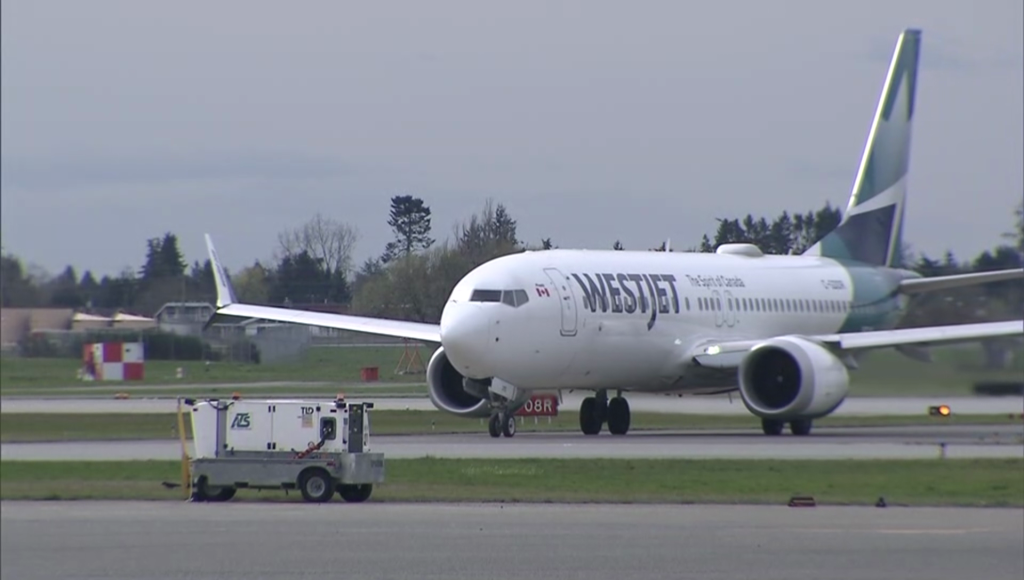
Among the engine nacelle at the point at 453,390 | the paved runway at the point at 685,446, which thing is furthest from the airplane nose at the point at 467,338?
the paved runway at the point at 685,446

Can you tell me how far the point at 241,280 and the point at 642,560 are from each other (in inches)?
192

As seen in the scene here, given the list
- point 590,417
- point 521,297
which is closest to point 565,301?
point 521,297

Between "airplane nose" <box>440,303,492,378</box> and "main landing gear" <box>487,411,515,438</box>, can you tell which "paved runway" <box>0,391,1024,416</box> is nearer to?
"airplane nose" <box>440,303,492,378</box>

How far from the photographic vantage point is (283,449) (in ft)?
67.4

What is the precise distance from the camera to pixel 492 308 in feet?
97.6

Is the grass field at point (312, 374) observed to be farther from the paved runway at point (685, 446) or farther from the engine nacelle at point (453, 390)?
the paved runway at point (685, 446)

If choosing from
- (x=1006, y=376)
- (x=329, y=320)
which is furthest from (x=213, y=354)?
(x=1006, y=376)

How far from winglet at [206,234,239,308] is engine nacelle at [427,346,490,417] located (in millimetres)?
3091

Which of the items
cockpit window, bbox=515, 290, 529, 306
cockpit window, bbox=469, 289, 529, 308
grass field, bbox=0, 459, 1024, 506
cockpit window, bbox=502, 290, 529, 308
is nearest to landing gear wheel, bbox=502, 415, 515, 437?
grass field, bbox=0, 459, 1024, 506

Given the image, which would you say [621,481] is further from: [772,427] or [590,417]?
[772,427]

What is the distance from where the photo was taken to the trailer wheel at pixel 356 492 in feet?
70.7

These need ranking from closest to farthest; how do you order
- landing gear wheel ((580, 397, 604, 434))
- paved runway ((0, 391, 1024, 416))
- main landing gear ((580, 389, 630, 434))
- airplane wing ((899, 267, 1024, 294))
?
airplane wing ((899, 267, 1024, 294))
paved runway ((0, 391, 1024, 416))
main landing gear ((580, 389, 630, 434))
landing gear wheel ((580, 397, 604, 434))

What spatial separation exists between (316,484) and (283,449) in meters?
0.83

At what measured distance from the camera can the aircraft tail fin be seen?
20359 millimetres
